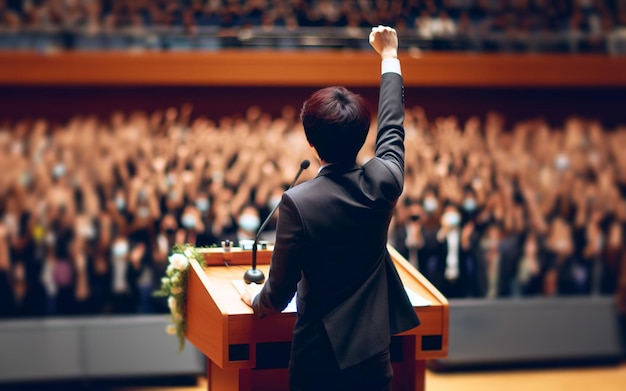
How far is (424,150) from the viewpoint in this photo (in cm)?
674

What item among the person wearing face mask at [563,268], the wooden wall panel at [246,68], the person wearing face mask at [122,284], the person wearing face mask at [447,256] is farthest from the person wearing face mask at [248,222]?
the wooden wall panel at [246,68]

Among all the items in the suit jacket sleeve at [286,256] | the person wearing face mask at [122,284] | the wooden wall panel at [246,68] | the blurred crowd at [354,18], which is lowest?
the person wearing face mask at [122,284]

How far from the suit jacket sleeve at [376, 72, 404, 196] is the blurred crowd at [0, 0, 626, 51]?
24.6 ft

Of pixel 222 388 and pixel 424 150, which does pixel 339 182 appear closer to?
pixel 222 388

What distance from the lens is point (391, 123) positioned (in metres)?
2.02

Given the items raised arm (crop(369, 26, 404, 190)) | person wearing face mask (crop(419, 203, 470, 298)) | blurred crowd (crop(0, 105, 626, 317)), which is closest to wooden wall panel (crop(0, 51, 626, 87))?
blurred crowd (crop(0, 105, 626, 317))

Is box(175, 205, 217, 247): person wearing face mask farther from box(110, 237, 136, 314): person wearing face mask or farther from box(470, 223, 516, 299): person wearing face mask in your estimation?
box(470, 223, 516, 299): person wearing face mask

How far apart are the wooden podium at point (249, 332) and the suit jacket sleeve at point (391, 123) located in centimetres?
45

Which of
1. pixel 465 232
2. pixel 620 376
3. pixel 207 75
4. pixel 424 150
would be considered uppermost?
pixel 207 75

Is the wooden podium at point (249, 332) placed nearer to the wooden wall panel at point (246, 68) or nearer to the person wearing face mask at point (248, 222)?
the person wearing face mask at point (248, 222)

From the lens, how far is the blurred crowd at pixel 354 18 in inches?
376

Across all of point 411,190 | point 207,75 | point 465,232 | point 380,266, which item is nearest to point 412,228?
point 465,232

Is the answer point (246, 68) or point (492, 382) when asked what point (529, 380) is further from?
point (246, 68)

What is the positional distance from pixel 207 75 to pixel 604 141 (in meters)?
4.26
